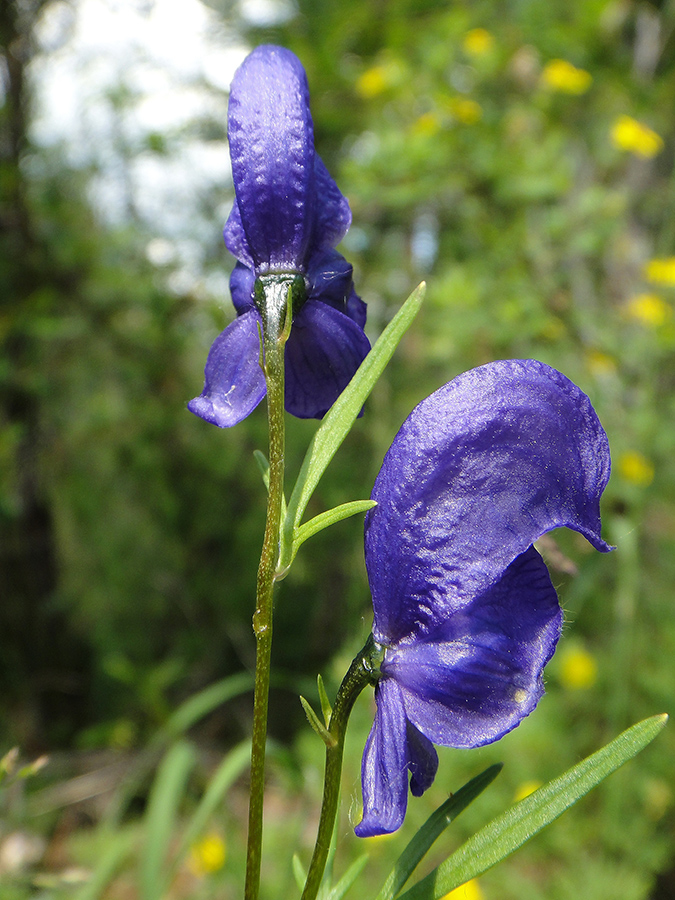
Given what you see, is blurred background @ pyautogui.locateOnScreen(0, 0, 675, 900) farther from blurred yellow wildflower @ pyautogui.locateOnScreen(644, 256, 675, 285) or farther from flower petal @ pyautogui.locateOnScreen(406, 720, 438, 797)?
flower petal @ pyautogui.locateOnScreen(406, 720, 438, 797)

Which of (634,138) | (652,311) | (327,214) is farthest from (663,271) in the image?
(327,214)

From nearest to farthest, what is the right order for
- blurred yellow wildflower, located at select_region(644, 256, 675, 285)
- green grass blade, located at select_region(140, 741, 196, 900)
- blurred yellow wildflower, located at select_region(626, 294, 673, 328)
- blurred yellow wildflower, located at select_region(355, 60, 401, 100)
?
1. green grass blade, located at select_region(140, 741, 196, 900)
2. blurred yellow wildflower, located at select_region(644, 256, 675, 285)
3. blurred yellow wildflower, located at select_region(626, 294, 673, 328)
4. blurred yellow wildflower, located at select_region(355, 60, 401, 100)

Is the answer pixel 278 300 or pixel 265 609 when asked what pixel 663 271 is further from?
pixel 265 609

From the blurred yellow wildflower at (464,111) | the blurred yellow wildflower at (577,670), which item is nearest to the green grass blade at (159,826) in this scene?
the blurred yellow wildflower at (577,670)

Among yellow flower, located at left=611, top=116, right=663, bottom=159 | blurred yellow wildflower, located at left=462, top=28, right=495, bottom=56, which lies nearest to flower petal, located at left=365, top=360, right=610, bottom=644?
yellow flower, located at left=611, top=116, right=663, bottom=159

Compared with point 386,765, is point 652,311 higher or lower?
lower

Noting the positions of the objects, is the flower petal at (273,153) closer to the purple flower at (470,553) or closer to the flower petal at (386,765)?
the purple flower at (470,553)
